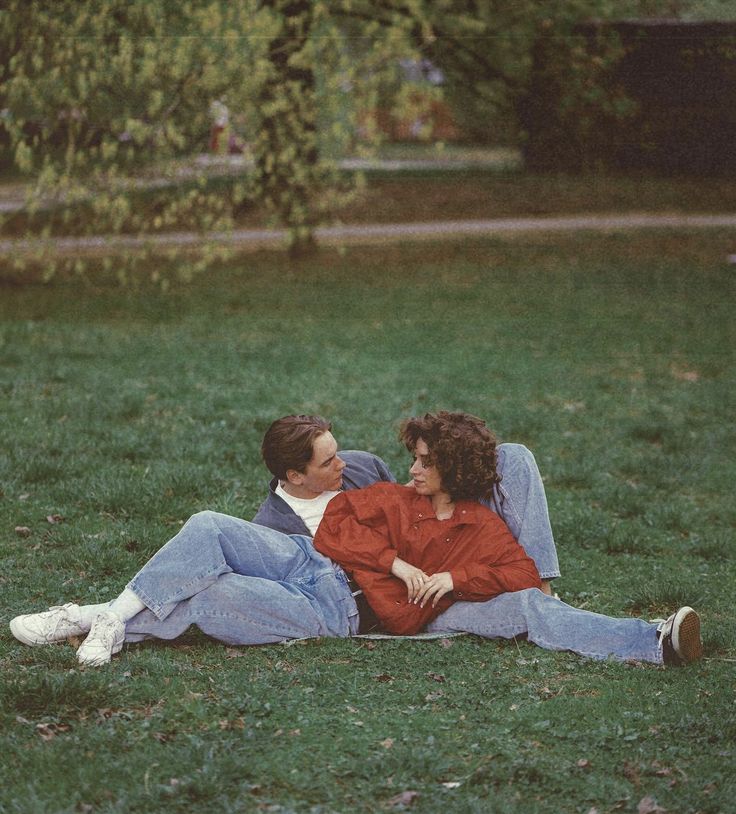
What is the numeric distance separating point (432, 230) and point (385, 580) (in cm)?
1641

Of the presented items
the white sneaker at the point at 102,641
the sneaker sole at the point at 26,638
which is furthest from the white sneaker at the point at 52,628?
the white sneaker at the point at 102,641

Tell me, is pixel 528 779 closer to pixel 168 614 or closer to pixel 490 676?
pixel 490 676

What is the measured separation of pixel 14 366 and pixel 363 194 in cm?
1385

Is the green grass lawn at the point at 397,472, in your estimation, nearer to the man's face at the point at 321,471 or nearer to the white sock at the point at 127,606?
the white sock at the point at 127,606

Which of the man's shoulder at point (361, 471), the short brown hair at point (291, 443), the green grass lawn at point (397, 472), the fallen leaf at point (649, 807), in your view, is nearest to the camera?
the fallen leaf at point (649, 807)

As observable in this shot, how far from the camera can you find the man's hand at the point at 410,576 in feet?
16.4

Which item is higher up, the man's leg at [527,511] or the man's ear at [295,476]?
the man's ear at [295,476]

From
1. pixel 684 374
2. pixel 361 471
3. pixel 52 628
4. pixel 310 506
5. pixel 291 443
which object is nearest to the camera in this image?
pixel 52 628

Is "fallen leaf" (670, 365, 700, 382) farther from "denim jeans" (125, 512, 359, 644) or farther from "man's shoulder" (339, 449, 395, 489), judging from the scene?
→ "denim jeans" (125, 512, 359, 644)

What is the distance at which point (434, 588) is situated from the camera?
16.4 ft

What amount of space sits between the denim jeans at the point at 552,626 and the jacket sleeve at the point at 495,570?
6cm

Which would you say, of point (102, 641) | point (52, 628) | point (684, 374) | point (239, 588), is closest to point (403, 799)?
point (239, 588)

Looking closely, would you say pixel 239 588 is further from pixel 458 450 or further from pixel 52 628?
pixel 458 450

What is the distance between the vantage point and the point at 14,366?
10.8 metres
